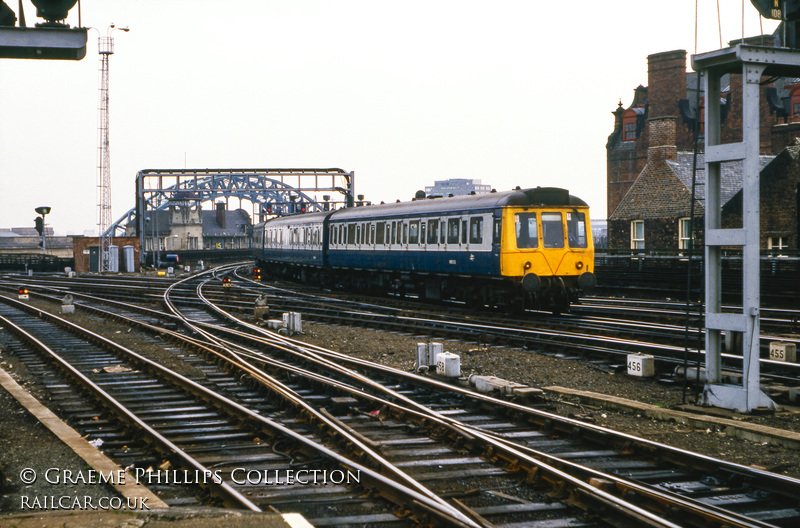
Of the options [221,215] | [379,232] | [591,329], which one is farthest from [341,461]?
[221,215]

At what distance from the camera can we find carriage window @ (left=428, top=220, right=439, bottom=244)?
22.9 metres

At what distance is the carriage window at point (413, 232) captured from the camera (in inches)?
950

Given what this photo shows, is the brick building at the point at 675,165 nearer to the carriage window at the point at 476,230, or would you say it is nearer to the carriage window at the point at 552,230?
the carriage window at the point at 552,230

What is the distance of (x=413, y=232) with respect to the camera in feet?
79.9

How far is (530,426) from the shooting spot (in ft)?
28.4

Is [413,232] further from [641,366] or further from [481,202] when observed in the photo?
[641,366]

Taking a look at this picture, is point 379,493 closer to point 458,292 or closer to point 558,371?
point 558,371

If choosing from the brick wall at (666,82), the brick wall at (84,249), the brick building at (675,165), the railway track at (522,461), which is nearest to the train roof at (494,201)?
the brick building at (675,165)

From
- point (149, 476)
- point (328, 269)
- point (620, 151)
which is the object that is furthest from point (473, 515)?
point (620, 151)

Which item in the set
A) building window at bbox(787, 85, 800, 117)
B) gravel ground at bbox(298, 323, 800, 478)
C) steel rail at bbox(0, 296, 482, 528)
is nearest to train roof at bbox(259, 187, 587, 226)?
gravel ground at bbox(298, 323, 800, 478)

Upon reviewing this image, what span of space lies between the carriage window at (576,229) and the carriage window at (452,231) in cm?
305

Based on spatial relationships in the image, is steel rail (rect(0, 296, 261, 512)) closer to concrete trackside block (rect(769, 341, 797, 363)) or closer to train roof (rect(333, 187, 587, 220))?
concrete trackside block (rect(769, 341, 797, 363))

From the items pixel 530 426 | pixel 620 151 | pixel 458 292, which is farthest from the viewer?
pixel 620 151

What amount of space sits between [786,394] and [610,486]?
15.7ft
